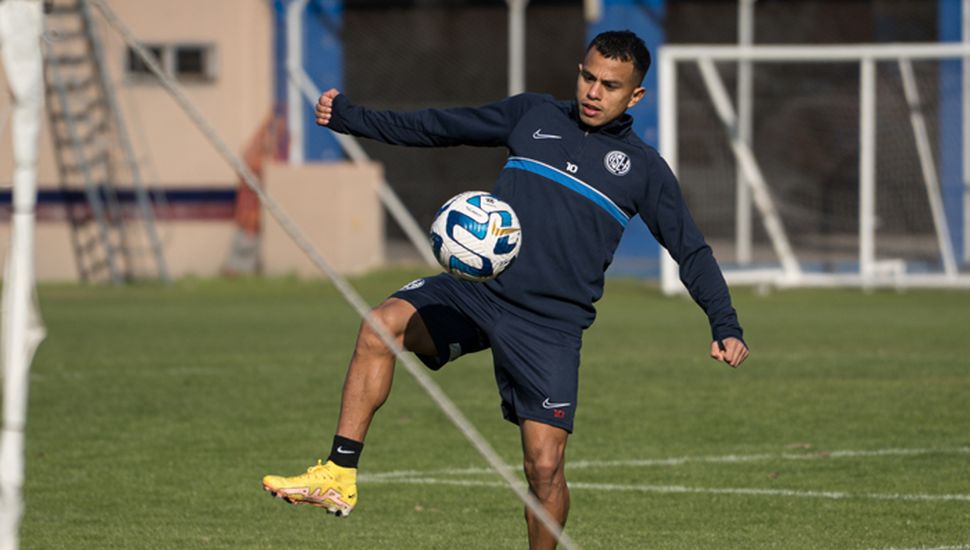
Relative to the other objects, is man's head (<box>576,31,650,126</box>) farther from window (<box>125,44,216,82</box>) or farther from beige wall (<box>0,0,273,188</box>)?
window (<box>125,44,216,82</box>)

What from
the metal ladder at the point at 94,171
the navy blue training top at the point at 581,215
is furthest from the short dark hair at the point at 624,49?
the metal ladder at the point at 94,171

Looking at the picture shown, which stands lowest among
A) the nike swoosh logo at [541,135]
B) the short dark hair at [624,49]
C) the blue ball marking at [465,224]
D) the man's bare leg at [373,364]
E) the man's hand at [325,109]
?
the man's bare leg at [373,364]

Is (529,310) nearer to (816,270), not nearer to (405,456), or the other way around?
(405,456)

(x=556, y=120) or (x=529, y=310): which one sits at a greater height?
(x=556, y=120)

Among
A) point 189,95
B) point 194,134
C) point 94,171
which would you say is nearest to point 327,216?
point 194,134

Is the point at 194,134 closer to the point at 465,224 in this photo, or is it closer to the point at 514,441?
the point at 514,441

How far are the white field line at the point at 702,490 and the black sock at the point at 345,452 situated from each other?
104 inches

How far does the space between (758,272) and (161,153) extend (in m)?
9.84

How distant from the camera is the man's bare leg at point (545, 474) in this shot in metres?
7.01

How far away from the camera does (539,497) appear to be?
7.04 meters

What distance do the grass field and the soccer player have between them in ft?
3.82

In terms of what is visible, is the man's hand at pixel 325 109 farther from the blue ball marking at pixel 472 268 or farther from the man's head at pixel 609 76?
the man's head at pixel 609 76

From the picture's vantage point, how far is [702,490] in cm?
948

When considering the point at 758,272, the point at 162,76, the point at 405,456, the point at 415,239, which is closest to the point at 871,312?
the point at 758,272
